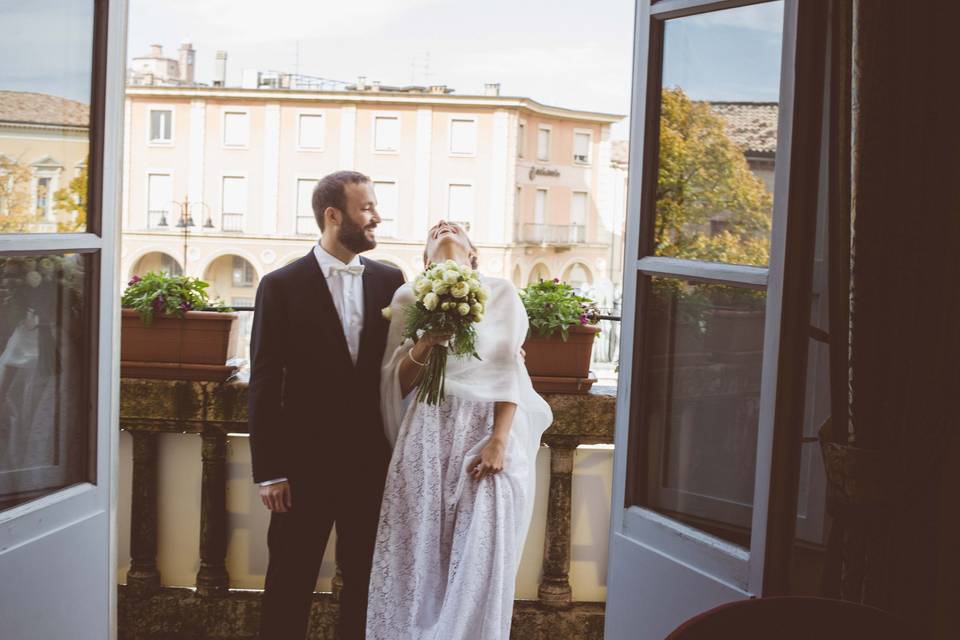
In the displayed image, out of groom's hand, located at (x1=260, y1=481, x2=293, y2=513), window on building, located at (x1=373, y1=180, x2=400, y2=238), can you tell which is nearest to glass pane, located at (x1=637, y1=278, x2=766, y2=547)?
groom's hand, located at (x1=260, y1=481, x2=293, y2=513)

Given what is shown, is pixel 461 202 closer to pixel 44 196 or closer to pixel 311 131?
pixel 311 131

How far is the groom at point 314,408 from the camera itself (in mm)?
2422

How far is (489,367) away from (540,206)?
4494 cm

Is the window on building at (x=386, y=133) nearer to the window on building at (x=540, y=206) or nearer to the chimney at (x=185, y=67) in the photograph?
the window on building at (x=540, y=206)

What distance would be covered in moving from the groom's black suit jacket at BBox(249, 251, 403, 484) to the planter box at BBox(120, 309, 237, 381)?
1.85 ft

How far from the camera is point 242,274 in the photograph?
44344 mm

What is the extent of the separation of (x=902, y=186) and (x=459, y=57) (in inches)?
1874

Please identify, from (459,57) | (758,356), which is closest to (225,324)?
(758,356)

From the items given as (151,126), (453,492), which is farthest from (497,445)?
(151,126)

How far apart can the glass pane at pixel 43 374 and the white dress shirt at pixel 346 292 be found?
65 cm

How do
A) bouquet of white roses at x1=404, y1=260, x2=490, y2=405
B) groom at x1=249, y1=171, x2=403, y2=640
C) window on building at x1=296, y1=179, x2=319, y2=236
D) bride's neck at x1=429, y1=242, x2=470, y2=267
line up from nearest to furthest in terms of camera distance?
bouquet of white roses at x1=404, y1=260, x2=490, y2=405, groom at x1=249, y1=171, x2=403, y2=640, bride's neck at x1=429, y1=242, x2=470, y2=267, window on building at x1=296, y1=179, x2=319, y2=236

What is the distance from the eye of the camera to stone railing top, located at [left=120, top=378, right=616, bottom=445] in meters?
2.95

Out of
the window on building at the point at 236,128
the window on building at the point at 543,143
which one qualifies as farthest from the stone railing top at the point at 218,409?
the window on building at the point at 543,143

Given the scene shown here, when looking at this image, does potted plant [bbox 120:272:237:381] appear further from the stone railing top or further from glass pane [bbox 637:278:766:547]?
glass pane [bbox 637:278:766:547]
